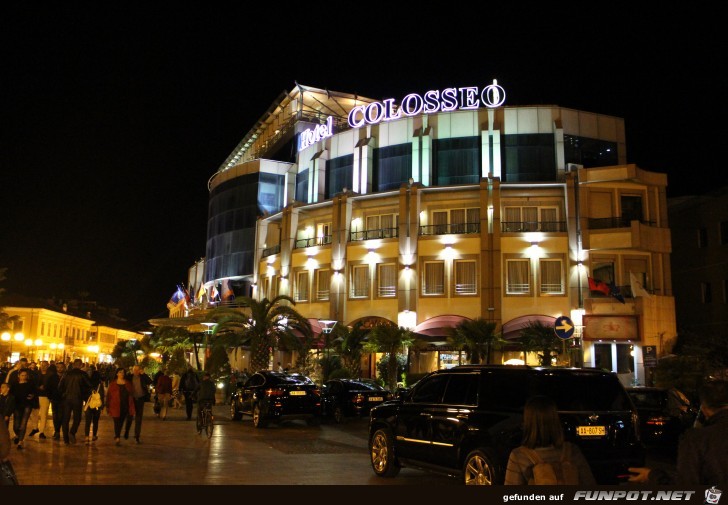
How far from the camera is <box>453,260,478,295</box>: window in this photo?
40.7 m

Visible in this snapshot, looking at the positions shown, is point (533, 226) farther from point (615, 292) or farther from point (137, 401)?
point (137, 401)

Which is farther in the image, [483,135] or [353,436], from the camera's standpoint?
[483,135]

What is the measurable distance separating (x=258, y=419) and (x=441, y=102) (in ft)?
96.9

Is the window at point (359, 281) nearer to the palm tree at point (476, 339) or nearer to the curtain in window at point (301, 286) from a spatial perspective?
the curtain in window at point (301, 286)

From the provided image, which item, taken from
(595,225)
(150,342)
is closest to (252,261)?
(150,342)

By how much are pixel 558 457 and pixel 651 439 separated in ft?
39.3

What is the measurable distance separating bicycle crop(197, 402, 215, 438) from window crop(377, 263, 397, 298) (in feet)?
83.1

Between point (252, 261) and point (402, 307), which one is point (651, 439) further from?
point (252, 261)

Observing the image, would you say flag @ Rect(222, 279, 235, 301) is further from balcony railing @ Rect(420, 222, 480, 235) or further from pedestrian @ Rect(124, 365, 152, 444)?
pedestrian @ Rect(124, 365, 152, 444)

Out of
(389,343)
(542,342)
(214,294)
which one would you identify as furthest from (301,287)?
(542,342)

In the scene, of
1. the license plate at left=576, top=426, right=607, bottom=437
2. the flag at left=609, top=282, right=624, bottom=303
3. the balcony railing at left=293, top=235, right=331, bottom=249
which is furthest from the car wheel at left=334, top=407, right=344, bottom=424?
the balcony railing at left=293, top=235, right=331, bottom=249

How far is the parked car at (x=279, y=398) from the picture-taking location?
2055 cm

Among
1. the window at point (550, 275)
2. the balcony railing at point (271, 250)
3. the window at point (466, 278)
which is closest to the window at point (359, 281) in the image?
the window at point (466, 278)

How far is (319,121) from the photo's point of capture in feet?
202
